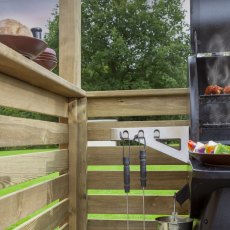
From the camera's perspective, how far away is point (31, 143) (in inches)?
74.7

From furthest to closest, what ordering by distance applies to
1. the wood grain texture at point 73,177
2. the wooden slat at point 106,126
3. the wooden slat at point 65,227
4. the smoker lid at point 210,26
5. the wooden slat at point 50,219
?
the wooden slat at point 106,126
the wood grain texture at point 73,177
the wooden slat at point 65,227
the smoker lid at point 210,26
the wooden slat at point 50,219

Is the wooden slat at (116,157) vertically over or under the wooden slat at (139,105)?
under

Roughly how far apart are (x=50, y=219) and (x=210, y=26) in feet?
4.36

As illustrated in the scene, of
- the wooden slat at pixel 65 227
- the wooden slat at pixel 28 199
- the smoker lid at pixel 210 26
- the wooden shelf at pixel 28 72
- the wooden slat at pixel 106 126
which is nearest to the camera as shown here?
the wooden shelf at pixel 28 72

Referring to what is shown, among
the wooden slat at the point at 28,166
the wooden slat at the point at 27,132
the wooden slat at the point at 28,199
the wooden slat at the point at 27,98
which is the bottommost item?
the wooden slat at the point at 28,199

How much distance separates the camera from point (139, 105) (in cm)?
274

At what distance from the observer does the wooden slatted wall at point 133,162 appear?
2666mm

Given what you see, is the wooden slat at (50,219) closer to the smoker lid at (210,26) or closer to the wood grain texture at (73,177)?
the wood grain texture at (73,177)

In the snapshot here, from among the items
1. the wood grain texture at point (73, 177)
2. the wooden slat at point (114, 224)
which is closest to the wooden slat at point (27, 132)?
the wood grain texture at point (73, 177)

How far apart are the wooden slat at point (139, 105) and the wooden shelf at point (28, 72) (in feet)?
1.32

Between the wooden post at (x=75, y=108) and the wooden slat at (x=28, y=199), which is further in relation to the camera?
the wooden post at (x=75, y=108)

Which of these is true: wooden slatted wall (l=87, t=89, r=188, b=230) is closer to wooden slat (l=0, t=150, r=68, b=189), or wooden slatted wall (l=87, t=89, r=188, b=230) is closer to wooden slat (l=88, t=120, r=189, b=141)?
wooden slat (l=88, t=120, r=189, b=141)

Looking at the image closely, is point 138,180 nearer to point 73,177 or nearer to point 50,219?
point 73,177

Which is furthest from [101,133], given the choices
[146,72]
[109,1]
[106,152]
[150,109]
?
[109,1]
